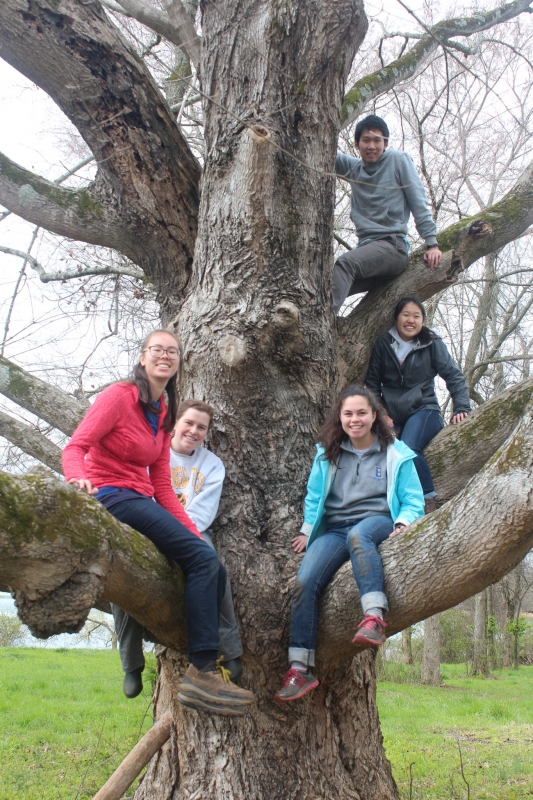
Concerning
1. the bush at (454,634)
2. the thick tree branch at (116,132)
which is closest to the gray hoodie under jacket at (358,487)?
the thick tree branch at (116,132)

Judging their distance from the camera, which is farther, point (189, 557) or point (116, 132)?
point (116, 132)

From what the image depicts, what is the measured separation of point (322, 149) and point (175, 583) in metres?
2.76

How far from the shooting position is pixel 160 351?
3.03 meters

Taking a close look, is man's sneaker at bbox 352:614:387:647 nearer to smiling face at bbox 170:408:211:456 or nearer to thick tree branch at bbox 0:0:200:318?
smiling face at bbox 170:408:211:456

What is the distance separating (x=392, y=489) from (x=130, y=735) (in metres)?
4.72

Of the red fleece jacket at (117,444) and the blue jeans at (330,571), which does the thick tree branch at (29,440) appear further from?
the blue jeans at (330,571)

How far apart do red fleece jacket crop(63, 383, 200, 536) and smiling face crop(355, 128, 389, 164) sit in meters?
2.68

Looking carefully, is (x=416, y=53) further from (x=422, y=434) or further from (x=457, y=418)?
(x=422, y=434)

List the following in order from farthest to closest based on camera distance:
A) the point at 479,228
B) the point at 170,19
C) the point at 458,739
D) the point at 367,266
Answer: the point at 458,739, the point at 170,19, the point at 479,228, the point at 367,266

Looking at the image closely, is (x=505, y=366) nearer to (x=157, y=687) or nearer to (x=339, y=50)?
(x=339, y=50)

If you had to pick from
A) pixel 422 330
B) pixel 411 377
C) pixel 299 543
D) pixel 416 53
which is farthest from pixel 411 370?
pixel 416 53

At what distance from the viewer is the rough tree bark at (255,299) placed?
9.48 ft

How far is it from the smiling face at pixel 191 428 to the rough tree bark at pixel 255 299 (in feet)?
0.53

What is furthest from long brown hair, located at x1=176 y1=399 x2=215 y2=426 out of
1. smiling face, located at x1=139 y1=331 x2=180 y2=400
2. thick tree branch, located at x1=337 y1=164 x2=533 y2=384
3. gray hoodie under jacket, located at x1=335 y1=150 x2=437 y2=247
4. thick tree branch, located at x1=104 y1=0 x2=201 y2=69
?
thick tree branch, located at x1=104 y1=0 x2=201 y2=69
